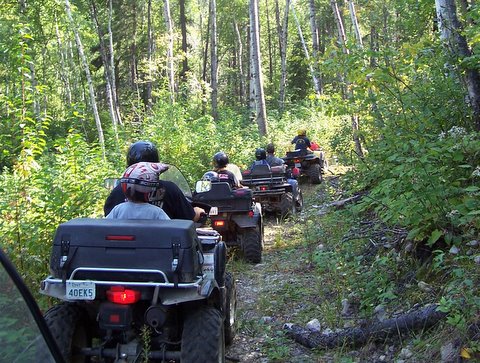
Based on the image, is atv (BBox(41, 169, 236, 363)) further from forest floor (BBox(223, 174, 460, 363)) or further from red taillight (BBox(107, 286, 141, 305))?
forest floor (BBox(223, 174, 460, 363))

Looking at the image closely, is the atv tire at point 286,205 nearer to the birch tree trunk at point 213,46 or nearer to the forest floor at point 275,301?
the forest floor at point 275,301

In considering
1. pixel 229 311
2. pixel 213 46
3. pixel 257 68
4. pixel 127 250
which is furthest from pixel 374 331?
pixel 213 46

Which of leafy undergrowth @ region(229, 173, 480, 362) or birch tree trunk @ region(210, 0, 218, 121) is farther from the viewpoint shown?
birch tree trunk @ region(210, 0, 218, 121)

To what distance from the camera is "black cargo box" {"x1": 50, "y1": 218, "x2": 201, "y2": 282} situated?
3.48m

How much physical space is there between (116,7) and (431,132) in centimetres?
2794

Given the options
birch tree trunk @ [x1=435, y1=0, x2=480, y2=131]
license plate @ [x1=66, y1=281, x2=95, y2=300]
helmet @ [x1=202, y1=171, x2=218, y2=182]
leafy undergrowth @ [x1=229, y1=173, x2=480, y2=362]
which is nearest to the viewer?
license plate @ [x1=66, y1=281, x2=95, y2=300]

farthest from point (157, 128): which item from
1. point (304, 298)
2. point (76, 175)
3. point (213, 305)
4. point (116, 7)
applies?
point (116, 7)

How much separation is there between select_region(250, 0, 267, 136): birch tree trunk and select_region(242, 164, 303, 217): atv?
7018mm

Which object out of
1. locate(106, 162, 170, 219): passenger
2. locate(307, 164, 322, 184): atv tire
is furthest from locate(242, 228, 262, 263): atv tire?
locate(307, 164, 322, 184): atv tire

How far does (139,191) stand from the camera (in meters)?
3.99

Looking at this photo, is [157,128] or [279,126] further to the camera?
[279,126]

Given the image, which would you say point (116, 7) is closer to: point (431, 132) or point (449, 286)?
point (431, 132)

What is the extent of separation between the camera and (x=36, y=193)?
6.59m

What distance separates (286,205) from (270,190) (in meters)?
0.49
